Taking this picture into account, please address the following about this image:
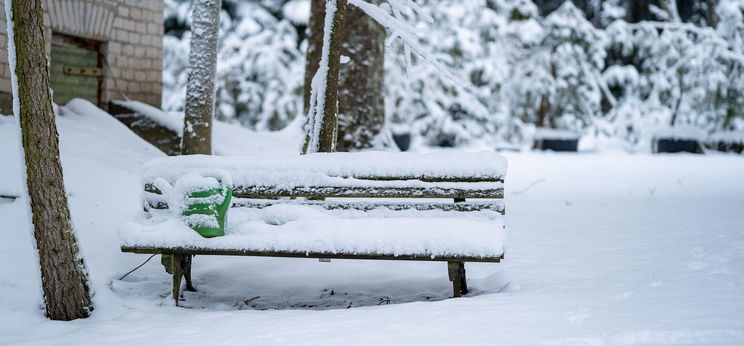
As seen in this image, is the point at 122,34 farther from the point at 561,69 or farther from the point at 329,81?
the point at 561,69

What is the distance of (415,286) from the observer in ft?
17.4

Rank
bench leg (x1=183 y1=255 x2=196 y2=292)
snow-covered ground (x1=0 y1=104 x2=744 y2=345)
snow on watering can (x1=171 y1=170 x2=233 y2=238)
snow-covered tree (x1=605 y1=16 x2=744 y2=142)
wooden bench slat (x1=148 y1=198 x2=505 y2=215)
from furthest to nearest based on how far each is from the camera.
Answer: snow-covered tree (x1=605 y1=16 x2=744 y2=142), bench leg (x1=183 y1=255 x2=196 y2=292), wooden bench slat (x1=148 y1=198 x2=505 y2=215), snow on watering can (x1=171 y1=170 x2=233 y2=238), snow-covered ground (x1=0 y1=104 x2=744 y2=345)

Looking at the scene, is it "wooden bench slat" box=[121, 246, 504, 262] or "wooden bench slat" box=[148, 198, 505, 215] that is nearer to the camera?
"wooden bench slat" box=[121, 246, 504, 262]

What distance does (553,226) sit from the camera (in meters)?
7.23

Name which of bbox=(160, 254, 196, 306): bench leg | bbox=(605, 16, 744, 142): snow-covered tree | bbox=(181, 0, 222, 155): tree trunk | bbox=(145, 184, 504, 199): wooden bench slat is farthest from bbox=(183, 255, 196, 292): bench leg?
bbox=(605, 16, 744, 142): snow-covered tree

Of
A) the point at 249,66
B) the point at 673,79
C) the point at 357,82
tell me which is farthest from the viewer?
the point at 249,66

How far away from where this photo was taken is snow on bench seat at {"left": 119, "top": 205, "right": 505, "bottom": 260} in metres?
4.41

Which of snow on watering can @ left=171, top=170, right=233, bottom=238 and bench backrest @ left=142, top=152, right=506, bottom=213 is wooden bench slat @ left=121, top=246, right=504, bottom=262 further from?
bench backrest @ left=142, top=152, right=506, bottom=213

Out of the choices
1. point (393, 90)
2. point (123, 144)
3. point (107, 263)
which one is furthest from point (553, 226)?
point (393, 90)

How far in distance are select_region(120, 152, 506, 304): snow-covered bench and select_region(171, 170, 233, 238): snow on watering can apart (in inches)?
2.2

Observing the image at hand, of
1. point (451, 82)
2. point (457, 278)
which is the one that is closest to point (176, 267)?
point (457, 278)

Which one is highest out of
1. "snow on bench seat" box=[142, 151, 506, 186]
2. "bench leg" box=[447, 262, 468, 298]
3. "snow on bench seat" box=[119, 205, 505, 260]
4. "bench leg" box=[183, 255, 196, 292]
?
"snow on bench seat" box=[142, 151, 506, 186]

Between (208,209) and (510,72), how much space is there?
20.8 meters

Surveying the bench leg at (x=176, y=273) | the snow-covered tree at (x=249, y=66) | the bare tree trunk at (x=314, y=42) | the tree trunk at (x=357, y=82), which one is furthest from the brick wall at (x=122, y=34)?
the snow-covered tree at (x=249, y=66)
